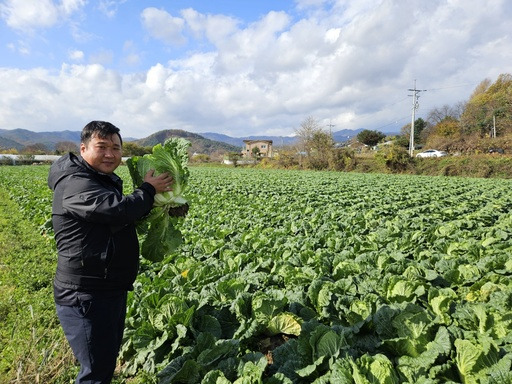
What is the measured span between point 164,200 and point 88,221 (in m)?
0.77

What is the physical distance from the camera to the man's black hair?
2.39m

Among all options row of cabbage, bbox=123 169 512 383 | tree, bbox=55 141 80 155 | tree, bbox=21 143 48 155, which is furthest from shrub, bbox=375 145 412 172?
tree, bbox=21 143 48 155

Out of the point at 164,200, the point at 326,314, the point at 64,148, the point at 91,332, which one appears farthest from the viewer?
the point at 64,148

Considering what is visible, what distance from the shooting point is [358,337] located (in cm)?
312

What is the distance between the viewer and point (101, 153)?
2.41 meters

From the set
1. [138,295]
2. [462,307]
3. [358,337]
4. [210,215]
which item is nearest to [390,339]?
[358,337]

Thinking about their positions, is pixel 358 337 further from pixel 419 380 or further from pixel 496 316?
pixel 496 316

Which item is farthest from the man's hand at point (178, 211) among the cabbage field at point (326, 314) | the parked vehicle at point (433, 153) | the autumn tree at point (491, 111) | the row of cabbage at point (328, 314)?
the autumn tree at point (491, 111)

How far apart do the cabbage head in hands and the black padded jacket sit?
0.58 meters

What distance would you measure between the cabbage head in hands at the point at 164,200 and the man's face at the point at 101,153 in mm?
540

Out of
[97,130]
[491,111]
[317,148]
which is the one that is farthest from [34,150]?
[97,130]

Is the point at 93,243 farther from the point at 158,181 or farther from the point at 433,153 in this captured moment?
the point at 433,153

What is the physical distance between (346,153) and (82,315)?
4393 cm

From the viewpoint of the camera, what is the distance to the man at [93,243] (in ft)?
7.25
